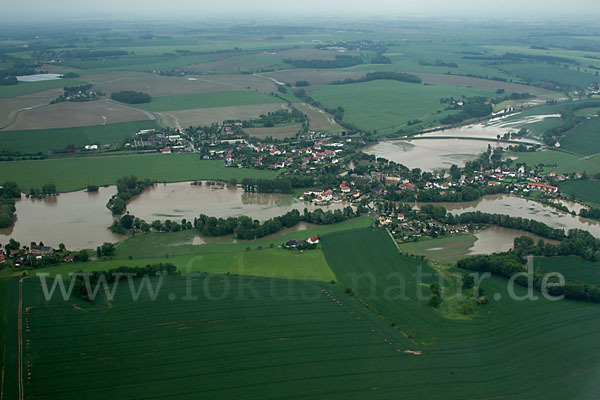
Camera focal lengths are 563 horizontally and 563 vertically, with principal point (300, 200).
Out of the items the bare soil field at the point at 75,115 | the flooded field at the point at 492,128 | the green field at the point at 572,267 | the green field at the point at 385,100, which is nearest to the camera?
the green field at the point at 572,267

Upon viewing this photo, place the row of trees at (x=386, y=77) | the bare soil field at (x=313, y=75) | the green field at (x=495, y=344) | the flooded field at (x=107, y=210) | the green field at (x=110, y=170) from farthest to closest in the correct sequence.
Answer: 1. the bare soil field at (x=313, y=75)
2. the row of trees at (x=386, y=77)
3. the green field at (x=110, y=170)
4. the flooded field at (x=107, y=210)
5. the green field at (x=495, y=344)

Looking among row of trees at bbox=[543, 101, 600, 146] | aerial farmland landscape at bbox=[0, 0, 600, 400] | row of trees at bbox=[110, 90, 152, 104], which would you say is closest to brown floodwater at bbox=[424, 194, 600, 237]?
aerial farmland landscape at bbox=[0, 0, 600, 400]

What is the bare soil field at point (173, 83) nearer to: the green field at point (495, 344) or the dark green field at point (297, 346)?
the dark green field at point (297, 346)

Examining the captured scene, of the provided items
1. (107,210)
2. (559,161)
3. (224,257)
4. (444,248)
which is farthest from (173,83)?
(444,248)

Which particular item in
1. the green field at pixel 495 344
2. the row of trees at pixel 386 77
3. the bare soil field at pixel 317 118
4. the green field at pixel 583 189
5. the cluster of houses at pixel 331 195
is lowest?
the green field at pixel 495 344

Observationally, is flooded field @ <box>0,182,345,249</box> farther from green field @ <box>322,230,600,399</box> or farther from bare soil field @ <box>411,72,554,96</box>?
bare soil field @ <box>411,72,554,96</box>

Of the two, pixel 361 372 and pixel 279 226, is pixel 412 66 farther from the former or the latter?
pixel 361 372

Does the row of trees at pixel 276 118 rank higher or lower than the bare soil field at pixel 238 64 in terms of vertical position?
lower

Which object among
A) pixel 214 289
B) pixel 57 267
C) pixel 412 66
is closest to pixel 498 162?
pixel 214 289

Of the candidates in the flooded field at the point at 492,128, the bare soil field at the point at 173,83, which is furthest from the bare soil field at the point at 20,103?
the flooded field at the point at 492,128
